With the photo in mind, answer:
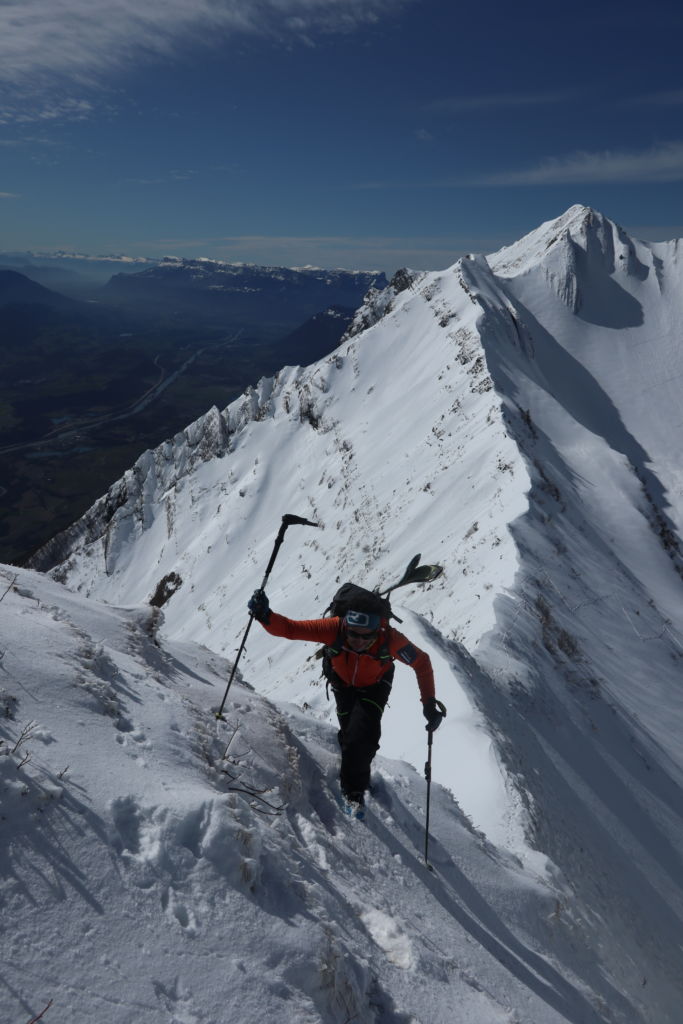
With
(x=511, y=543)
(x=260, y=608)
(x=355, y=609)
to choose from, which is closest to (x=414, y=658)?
(x=355, y=609)

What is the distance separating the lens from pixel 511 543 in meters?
21.4

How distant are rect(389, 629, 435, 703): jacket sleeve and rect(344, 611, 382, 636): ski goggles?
1.12 feet

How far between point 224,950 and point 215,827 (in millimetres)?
767

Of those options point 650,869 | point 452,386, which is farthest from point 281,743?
point 452,386

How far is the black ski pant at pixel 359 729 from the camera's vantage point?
643cm

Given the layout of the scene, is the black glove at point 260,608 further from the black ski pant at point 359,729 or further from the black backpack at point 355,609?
the black ski pant at point 359,729

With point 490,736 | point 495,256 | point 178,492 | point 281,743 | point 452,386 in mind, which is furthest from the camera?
point 495,256

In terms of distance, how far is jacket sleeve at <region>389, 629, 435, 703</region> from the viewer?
22.6 feet

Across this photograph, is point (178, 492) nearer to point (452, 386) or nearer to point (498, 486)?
point (452, 386)

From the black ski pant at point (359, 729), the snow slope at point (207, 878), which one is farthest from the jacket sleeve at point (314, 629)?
the snow slope at point (207, 878)

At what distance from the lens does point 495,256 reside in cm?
10325

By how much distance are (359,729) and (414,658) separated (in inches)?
40.4

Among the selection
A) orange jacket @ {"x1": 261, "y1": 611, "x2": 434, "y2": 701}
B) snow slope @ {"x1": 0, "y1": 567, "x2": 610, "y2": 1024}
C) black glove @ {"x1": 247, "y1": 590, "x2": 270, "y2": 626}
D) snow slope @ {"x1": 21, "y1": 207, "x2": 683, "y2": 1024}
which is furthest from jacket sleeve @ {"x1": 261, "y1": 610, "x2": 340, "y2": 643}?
snow slope @ {"x1": 21, "y1": 207, "x2": 683, "y2": 1024}

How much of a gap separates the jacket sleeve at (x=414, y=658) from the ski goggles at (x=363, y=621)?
0.34m
